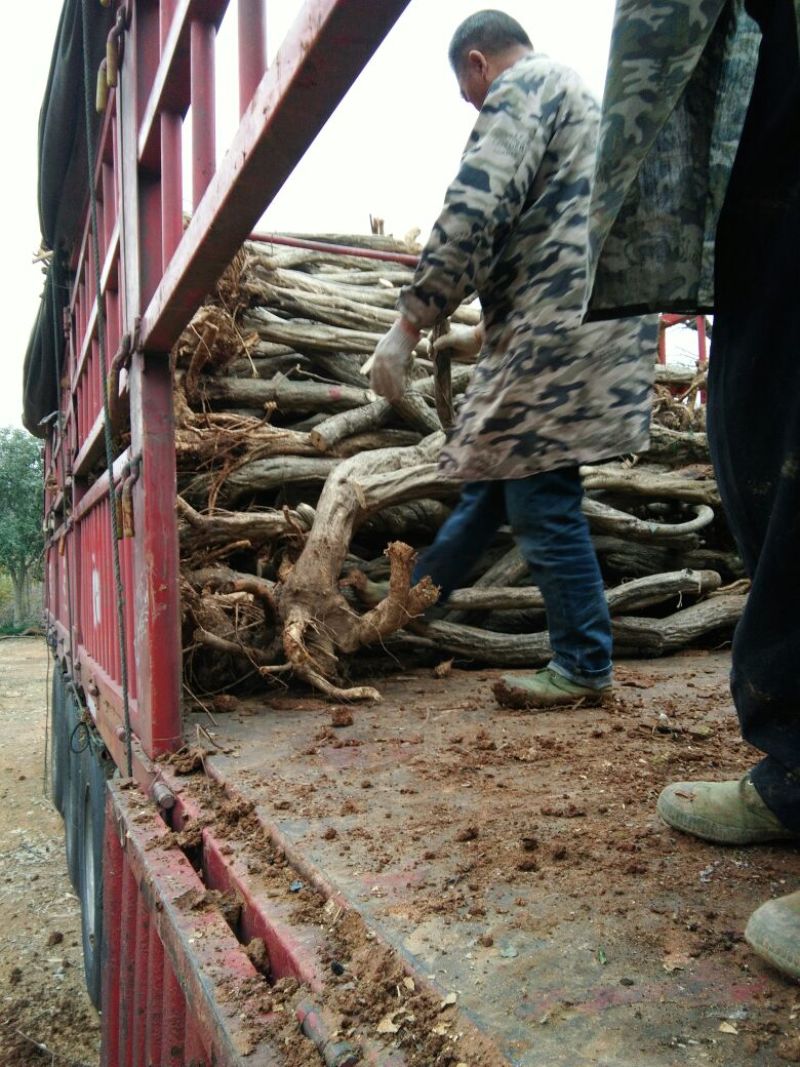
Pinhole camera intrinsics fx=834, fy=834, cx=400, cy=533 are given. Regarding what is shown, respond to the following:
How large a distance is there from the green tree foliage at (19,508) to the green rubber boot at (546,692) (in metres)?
18.9

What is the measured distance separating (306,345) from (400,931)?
3.50m

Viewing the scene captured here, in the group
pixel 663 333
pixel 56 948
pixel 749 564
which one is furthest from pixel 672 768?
pixel 663 333

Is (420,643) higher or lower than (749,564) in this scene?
lower

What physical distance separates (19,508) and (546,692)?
65.4ft

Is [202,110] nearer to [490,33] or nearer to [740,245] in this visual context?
[490,33]

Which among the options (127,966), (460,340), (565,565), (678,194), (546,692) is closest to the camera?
(678,194)

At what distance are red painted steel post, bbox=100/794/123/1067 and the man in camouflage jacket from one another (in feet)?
5.15

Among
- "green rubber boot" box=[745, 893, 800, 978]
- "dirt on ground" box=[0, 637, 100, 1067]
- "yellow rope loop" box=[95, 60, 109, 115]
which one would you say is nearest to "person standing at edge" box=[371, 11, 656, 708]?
"yellow rope loop" box=[95, 60, 109, 115]

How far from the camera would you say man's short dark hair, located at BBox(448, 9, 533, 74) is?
2258 millimetres

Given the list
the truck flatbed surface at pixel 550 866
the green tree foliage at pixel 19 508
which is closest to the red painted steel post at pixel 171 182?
the truck flatbed surface at pixel 550 866

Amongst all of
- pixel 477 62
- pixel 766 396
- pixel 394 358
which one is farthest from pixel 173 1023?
pixel 477 62

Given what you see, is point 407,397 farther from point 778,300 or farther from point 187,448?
point 778,300

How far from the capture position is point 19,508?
19922 millimetres

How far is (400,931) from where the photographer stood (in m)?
1.11
